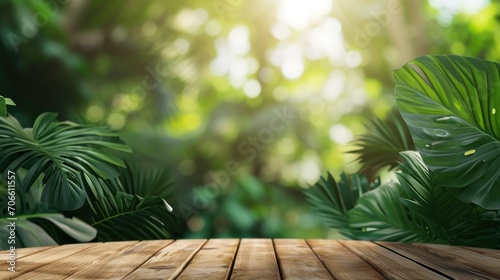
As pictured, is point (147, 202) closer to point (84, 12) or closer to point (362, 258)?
point (362, 258)

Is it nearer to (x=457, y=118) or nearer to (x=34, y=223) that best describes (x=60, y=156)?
(x=34, y=223)

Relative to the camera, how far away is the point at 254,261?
53.6 inches

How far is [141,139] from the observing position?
3604 millimetres

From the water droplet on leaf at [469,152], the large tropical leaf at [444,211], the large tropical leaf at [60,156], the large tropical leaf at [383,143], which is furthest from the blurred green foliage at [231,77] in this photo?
the water droplet on leaf at [469,152]

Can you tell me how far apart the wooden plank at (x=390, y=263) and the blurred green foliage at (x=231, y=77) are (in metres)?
1.37

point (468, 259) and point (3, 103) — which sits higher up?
point (3, 103)

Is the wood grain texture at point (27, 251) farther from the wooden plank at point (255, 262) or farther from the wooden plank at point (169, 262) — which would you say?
the wooden plank at point (255, 262)

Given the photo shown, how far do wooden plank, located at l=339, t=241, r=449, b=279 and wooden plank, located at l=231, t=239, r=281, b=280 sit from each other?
0.70 ft

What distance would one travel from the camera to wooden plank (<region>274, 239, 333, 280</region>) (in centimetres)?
118

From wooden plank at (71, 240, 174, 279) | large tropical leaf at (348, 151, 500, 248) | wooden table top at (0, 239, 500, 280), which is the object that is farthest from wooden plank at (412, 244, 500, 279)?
wooden plank at (71, 240, 174, 279)

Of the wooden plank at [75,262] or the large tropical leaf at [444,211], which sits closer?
the wooden plank at [75,262]

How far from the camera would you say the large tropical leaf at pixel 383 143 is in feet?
6.85

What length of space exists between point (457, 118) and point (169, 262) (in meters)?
0.78

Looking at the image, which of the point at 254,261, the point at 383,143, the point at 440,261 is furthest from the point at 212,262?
the point at 383,143
